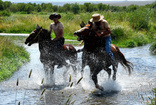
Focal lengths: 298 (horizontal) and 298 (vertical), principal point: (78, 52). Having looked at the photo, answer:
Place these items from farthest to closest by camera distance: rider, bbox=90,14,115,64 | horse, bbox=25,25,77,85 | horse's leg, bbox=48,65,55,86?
horse's leg, bbox=48,65,55,86 → horse, bbox=25,25,77,85 → rider, bbox=90,14,115,64

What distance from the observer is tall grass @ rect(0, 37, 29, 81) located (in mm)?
11669

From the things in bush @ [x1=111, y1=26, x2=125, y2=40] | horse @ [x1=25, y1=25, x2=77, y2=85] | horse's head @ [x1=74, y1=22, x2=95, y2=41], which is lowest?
bush @ [x1=111, y1=26, x2=125, y2=40]

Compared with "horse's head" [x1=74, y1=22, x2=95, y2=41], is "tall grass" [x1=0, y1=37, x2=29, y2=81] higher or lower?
lower

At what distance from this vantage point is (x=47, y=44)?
9.37 m

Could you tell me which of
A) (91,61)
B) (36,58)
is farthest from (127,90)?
(36,58)

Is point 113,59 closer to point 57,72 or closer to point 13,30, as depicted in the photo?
point 57,72

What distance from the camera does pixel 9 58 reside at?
13914mm

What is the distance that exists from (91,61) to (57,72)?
4.08m

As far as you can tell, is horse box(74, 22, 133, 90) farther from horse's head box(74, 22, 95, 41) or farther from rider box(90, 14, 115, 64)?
rider box(90, 14, 115, 64)

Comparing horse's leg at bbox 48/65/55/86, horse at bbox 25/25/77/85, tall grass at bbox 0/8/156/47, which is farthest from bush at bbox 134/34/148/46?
horse's leg at bbox 48/65/55/86

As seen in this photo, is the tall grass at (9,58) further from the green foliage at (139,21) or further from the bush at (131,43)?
the green foliage at (139,21)

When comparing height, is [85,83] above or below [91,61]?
below

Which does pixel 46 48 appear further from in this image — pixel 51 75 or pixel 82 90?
pixel 82 90

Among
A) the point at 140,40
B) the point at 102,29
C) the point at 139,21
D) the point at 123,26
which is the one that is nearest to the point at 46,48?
the point at 102,29
